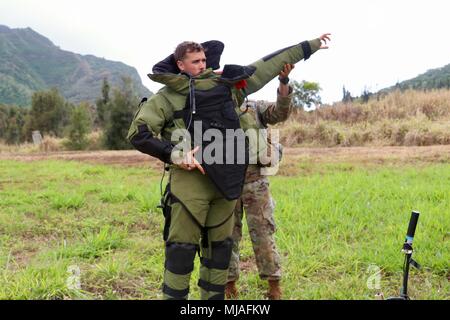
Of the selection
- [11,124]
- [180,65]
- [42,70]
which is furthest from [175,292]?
[42,70]

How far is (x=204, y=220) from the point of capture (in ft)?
8.11

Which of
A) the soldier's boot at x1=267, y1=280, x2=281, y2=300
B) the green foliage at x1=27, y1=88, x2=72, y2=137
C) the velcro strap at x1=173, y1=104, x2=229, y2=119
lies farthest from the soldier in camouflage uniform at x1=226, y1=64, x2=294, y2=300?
the green foliage at x1=27, y1=88, x2=72, y2=137

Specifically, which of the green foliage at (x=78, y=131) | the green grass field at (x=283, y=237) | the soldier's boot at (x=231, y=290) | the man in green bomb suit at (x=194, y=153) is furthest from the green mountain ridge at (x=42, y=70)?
the man in green bomb suit at (x=194, y=153)

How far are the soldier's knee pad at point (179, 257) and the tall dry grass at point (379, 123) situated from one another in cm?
890

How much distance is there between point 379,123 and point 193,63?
9.79 meters

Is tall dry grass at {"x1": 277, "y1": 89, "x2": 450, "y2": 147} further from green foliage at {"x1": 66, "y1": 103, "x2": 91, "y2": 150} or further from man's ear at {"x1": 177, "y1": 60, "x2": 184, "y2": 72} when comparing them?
green foliage at {"x1": 66, "y1": 103, "x2": 91, "y2": 150}

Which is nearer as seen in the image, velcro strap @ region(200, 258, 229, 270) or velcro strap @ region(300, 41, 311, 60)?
velcro strap @ region(200, 258, 229, 270)

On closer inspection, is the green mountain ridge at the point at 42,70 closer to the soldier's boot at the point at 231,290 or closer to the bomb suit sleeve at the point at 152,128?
the soldier's boot at the point at 231,290

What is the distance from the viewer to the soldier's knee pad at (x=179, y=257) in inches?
95.7

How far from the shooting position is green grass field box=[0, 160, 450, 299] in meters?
3.27

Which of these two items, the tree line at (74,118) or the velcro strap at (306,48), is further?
the tree line at (74,118)

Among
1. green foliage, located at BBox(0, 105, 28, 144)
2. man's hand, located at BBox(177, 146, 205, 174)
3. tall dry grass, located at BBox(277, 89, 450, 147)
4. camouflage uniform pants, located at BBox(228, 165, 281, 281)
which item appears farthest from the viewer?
green foliage, located at BBox(0, 105, 28, 144)

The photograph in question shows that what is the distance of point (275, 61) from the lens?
2814mm

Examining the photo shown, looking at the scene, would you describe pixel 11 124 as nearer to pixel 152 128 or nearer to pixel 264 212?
pixel 264 212
